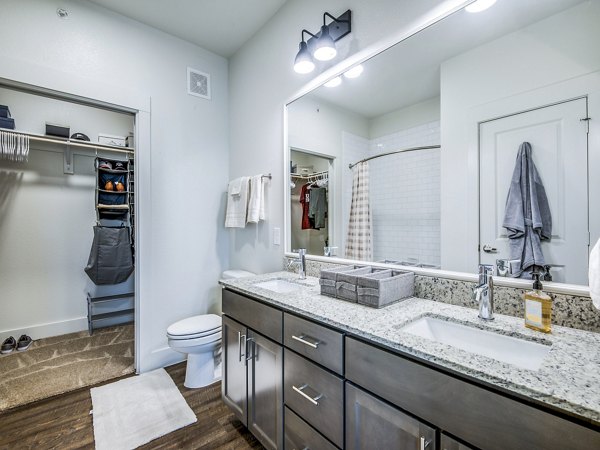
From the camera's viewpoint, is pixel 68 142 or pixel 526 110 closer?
pixel 526 110

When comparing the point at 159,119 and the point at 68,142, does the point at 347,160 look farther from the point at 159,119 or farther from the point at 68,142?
the point at 68,142

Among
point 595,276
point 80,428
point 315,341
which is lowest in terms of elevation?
point 80,428

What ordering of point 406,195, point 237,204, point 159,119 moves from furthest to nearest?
point 237,204
point 159,119
point 406,195

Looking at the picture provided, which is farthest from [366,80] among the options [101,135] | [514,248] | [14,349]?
[14,349]

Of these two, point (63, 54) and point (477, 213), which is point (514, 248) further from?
point (63, 54)

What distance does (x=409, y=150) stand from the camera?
4.74ft

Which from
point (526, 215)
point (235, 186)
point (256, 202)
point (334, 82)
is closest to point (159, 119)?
point (235, 186)

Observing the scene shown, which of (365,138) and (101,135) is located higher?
(101,135)

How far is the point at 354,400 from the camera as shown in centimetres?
96

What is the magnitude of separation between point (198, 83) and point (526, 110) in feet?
8.36

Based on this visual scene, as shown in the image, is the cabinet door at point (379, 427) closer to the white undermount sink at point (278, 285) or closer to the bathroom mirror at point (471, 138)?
the bathroom mirror at point (471, 138)

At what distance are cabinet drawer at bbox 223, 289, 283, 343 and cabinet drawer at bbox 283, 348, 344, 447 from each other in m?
0.12

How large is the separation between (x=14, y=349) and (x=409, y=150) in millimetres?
3789

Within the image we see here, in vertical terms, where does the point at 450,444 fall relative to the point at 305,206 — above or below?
below
